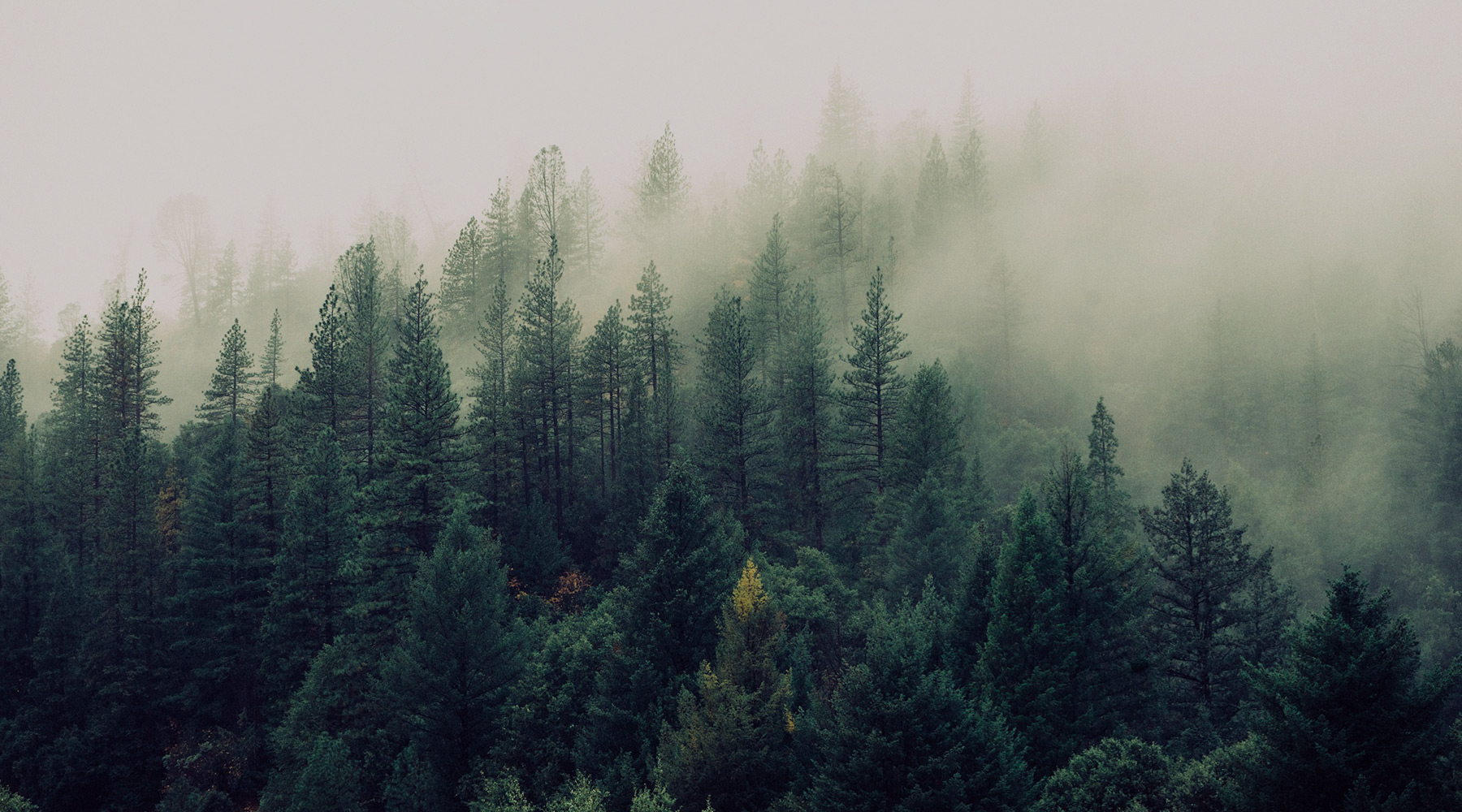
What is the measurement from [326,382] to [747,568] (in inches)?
1199

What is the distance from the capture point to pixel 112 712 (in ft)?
127

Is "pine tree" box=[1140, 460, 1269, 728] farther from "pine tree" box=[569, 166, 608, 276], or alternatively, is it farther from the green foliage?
"pine tree" box=[569, 166, 608, 276]

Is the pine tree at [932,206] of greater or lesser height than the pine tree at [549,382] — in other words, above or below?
above

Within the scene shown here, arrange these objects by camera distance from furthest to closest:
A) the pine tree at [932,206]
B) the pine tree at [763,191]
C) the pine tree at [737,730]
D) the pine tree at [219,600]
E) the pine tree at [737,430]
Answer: the pine tree at [763,191], the pine tree at [932,206], the pine tree at [737,430], the pine tree at [219,600], the pine tree at [737,730]

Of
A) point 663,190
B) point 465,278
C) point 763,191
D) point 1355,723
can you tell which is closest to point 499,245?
point 465,278

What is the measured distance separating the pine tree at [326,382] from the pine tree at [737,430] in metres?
21.0

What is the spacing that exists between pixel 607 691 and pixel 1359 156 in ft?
400

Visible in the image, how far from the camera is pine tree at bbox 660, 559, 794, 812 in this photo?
76.5ft

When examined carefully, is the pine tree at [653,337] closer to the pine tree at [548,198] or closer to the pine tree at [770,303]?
the pine tree at [770,303]

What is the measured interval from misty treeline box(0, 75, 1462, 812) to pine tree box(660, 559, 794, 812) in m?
0.14

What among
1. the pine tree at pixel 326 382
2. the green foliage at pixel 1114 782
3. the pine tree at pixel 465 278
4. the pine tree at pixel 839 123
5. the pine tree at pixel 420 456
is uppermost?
the pine tree at pixel 839 123

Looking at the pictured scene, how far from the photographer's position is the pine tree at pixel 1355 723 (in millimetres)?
16875

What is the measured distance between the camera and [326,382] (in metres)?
44.8

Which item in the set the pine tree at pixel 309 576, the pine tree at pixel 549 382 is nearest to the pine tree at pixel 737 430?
the pine tree at pixel 549 382
